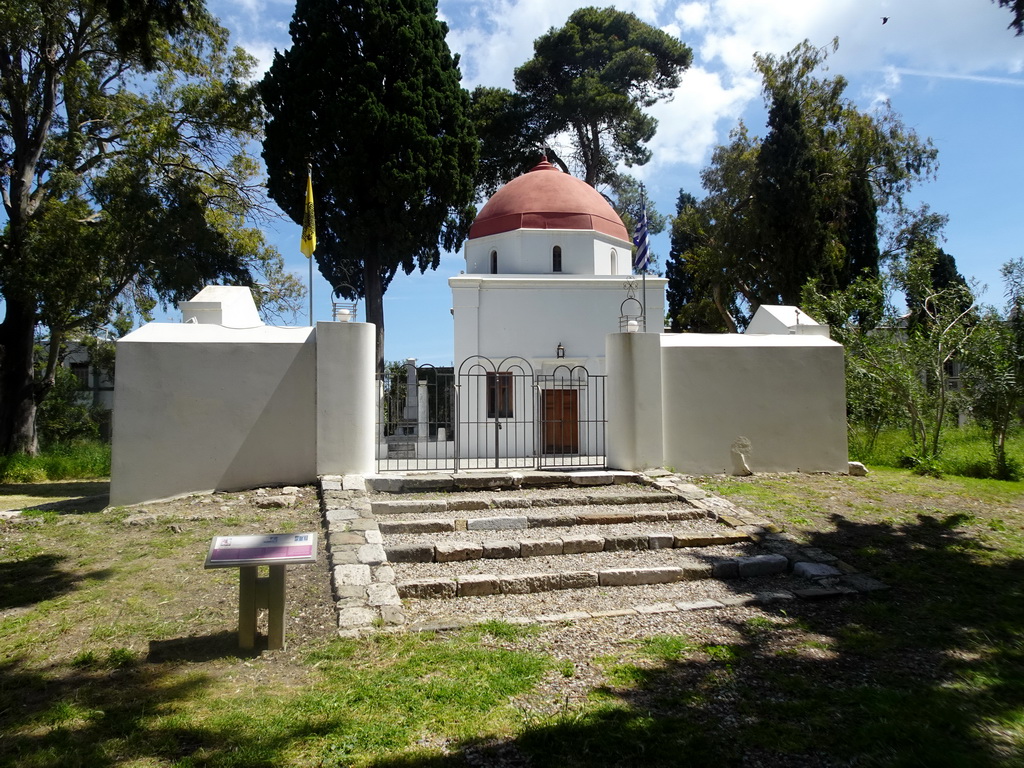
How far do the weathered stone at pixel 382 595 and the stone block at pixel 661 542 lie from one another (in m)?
2.69

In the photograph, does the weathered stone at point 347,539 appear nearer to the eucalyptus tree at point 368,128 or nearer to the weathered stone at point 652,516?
the weathered stone at point 652,516

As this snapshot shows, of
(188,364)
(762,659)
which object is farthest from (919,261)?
(188,364)

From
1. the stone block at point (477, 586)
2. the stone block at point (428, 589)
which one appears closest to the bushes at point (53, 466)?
the stone block at point (428, 589)

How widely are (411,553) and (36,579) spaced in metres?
3.03

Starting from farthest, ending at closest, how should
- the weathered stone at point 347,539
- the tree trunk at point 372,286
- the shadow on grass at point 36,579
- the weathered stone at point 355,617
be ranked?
the tree trunk at point 372,286 → the weathered stone at point 347,539 → the shadow on grass at point 36,579 → the weathered stone at point 355,617

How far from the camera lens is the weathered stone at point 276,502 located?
26.5ft

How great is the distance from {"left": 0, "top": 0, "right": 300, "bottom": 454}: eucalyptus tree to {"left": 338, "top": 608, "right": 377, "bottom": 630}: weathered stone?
13941mm

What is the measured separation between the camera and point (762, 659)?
Result: 4.36 metres

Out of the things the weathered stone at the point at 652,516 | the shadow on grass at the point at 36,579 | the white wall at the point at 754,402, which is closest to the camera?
the shadow on grass at the point at 36,579

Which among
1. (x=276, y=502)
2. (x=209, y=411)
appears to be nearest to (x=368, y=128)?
(x=209, y=411)

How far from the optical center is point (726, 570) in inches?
246

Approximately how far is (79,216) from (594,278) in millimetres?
12559

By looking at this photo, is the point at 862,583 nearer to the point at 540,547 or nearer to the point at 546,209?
the point at 540,547

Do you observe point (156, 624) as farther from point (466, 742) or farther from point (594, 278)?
point (594, 278)
